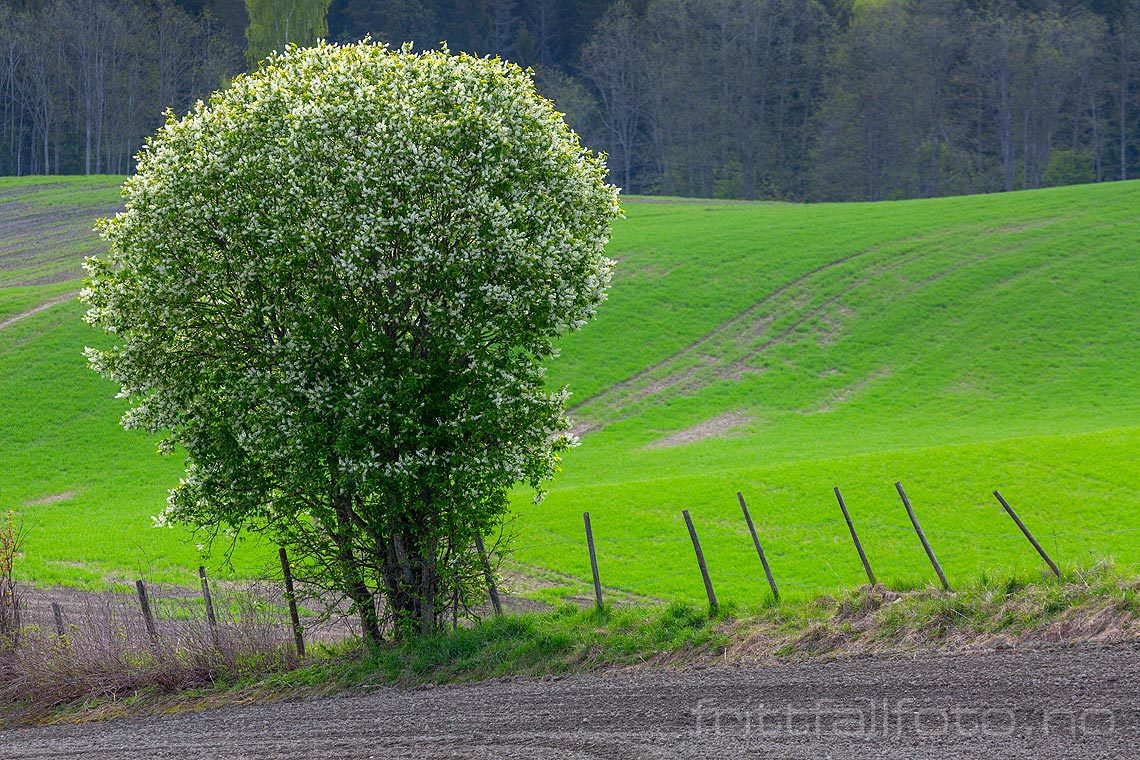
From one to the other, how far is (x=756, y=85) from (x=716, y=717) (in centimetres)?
11886

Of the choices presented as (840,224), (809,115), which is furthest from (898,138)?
(840,224)

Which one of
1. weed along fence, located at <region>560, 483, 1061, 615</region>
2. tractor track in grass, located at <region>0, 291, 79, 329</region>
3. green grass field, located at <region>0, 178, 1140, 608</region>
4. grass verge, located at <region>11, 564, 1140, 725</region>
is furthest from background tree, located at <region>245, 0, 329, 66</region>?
grass verge, located at <region>11, 564, 1140, 725</region>

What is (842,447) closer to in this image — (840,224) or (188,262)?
(188,262)

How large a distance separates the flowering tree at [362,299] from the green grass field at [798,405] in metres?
5.85

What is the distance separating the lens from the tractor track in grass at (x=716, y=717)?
38.7 ft

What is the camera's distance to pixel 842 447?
41.3 metres

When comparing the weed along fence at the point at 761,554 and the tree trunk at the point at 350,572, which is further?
the tree trunk at the point at 350,572

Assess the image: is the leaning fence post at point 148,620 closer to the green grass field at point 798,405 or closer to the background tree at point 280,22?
the green grass field at point 798,405

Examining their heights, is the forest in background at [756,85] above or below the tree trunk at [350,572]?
above

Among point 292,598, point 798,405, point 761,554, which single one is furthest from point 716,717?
point 798,405

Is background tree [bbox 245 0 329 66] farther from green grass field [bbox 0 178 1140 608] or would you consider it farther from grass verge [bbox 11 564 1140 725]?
grass verge [bbox 11 564 1140 725]

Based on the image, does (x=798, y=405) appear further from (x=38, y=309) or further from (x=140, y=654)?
(x=38, y=309)

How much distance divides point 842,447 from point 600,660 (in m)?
26.9

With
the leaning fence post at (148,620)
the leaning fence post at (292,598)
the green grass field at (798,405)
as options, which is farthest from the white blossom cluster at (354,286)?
the green grass field at (798,405)
